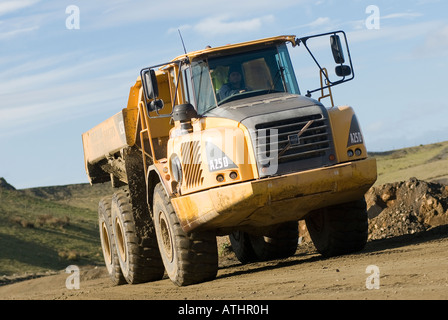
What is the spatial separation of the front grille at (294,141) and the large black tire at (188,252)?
1.76m

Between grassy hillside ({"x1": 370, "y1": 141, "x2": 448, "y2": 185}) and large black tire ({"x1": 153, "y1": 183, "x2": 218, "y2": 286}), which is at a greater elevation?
grassy hillside ({"x1": 370, "y1": 141, "x2": 448, "y2": 185})

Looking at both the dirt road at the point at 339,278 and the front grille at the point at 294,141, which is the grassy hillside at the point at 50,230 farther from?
the front grille at the point at 294,141

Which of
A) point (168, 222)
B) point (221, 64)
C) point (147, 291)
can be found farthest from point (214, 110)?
point (147, 291)

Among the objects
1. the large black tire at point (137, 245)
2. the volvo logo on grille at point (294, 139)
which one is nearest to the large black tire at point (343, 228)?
the volvo logo on grille at point (294, 139)

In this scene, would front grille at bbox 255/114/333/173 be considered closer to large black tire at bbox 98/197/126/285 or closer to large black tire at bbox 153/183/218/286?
large black tire at bbox 153/183/218/286

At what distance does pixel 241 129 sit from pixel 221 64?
141 centimetres

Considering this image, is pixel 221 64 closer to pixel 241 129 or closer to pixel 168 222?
pixel 241 129

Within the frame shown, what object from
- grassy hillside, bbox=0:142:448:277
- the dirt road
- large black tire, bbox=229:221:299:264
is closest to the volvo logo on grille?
the dirt road

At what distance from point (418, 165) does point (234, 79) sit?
45058 mm

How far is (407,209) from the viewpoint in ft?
61.7

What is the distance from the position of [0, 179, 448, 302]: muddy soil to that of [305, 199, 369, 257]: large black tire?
0.86 ft

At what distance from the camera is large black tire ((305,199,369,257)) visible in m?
13.6

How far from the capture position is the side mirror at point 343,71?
1255 centimetres

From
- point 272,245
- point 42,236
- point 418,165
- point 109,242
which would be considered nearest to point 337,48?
point 272,245
